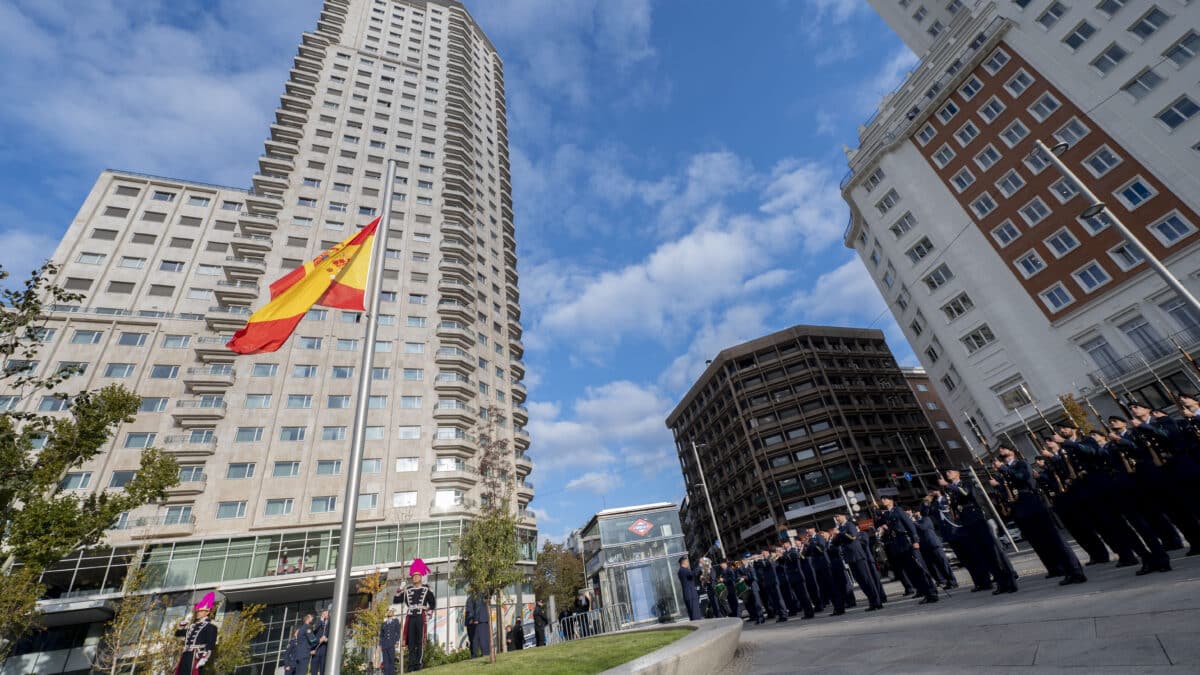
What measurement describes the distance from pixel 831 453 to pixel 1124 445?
4956 cm

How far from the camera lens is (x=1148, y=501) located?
7.04m

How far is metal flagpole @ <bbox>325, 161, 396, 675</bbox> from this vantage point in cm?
432

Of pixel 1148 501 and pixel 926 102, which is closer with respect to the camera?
pixel 1148 501

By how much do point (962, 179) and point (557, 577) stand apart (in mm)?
48652

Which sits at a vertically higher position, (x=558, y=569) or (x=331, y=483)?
(x=331, y=483)

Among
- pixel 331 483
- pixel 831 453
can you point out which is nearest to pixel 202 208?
pixel 331 483

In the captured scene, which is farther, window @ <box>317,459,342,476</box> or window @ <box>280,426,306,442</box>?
window @ <box>280,426,306,442</box>

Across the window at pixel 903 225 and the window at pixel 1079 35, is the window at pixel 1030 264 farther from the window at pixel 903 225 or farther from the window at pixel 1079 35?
the window at pixel 1079 35

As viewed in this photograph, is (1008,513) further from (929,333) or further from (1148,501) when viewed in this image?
(929,333)

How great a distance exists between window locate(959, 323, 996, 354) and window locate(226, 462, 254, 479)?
48055 millimetres

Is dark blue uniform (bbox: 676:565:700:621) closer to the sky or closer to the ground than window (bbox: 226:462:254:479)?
closer to the ground

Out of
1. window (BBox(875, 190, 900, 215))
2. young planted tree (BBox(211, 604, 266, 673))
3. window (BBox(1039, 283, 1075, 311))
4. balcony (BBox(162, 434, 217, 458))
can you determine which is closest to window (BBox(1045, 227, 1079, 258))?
window (BBox(1039, 283, 1075, 311))

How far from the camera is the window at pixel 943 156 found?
34.3 m

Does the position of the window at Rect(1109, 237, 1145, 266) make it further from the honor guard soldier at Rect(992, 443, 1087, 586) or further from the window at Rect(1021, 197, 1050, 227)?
the honor guard soldier at Rect(992, 443, 1087, 586)
